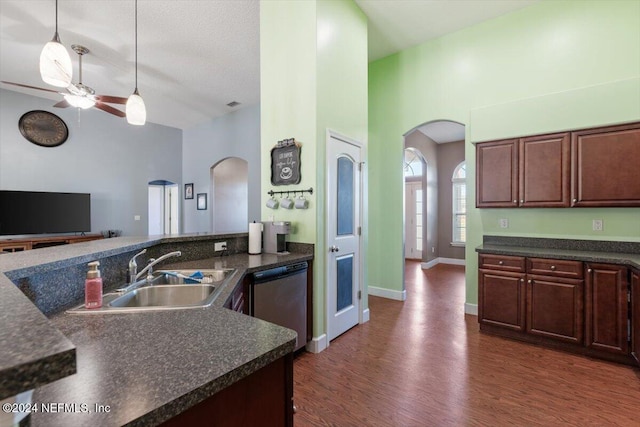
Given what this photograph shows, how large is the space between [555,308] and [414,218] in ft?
17.4

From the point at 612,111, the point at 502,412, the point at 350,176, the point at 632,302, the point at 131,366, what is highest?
the point at 612,111

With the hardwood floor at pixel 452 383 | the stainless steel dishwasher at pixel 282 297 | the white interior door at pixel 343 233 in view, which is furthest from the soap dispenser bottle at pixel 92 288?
the white interior door at pixel 343 233

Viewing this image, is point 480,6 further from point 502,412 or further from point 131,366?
point 131,366

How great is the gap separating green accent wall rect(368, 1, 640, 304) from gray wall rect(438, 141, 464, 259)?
3.72m

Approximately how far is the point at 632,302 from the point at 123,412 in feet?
11.5

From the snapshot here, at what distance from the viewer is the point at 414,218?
8062 millimetres

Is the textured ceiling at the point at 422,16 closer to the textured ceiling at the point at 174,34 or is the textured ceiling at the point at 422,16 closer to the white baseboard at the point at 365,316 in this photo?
the textured ceiling at the point at 174,34

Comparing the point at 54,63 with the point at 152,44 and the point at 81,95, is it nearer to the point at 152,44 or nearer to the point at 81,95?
the point at 81,95

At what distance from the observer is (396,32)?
3973 mm

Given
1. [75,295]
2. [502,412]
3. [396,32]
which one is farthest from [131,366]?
[396,32]

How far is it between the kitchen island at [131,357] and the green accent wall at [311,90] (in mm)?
1647

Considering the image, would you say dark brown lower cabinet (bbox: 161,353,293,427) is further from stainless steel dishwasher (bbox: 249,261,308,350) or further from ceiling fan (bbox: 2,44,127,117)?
ceiling fan (bbox: 2,44,127,117)

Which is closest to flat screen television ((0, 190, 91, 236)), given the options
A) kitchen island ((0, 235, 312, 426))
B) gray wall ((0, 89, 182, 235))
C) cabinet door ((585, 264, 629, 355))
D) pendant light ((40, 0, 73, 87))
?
gray wall ((0, 89, 182, 235))

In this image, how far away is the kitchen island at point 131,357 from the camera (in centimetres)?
54
